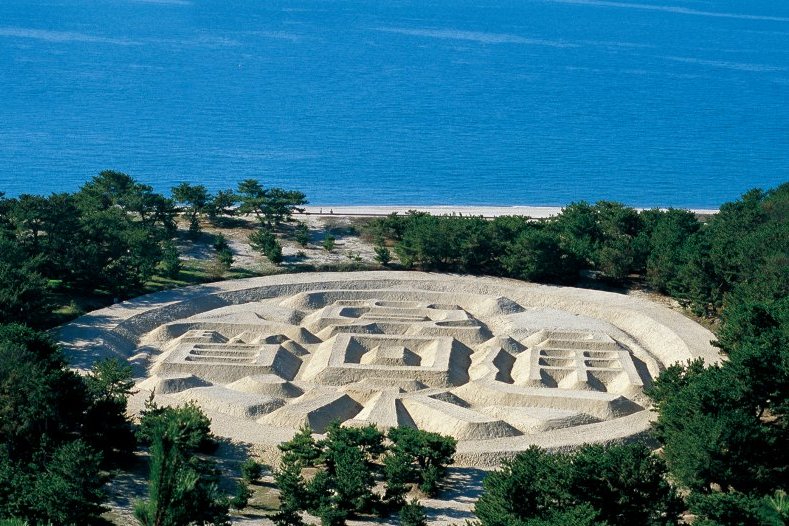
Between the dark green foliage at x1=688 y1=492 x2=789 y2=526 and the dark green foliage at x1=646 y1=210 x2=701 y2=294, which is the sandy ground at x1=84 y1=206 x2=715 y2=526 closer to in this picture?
the dark green foliage at x1=646 y1=210 x2=701 y2=294

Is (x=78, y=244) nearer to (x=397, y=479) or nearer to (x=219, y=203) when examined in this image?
(x=219, y=203)

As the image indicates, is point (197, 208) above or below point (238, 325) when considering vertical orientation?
above

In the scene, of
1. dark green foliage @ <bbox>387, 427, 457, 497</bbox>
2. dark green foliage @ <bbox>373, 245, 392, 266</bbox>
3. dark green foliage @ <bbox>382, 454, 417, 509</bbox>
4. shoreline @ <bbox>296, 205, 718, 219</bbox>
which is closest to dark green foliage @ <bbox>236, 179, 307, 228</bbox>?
shoreline @ <bbox>296, 205, 718, 219</bbox>

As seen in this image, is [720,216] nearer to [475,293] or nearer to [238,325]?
[475,293]

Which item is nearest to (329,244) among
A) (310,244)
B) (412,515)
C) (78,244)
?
(310,244)

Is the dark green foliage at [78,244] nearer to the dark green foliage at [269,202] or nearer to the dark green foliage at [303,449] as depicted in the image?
the dark green foliage at [269,202]

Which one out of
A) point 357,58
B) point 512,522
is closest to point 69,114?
point 357,58
